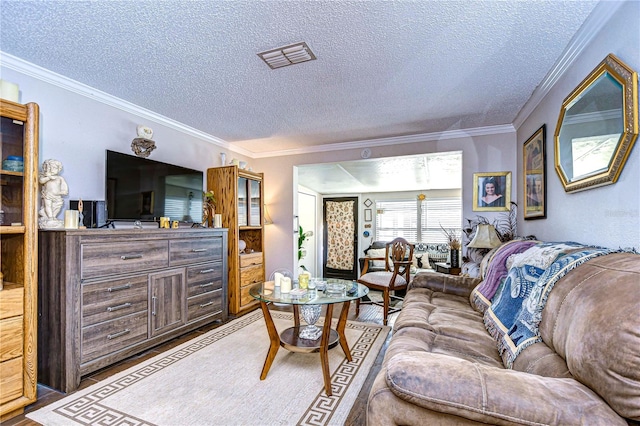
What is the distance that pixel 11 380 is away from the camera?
1.81m

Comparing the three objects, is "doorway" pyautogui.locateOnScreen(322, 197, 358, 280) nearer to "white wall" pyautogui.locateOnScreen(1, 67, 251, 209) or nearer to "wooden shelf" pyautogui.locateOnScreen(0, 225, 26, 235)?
"white wall" pyautogui.locateOnScreen(1, 67, 251, 209)

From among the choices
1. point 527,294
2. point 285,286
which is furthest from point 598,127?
point 285,286

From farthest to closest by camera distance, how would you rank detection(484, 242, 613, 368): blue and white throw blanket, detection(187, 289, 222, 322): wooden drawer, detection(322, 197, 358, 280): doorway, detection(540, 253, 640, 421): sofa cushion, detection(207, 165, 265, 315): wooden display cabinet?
1. detection(322, 197, 358, 280): doorway
2. detection(207, 165, 265, 315): wooden display cabinet
3. detection(187, 289, 222, 322): wooden drawer
4. detection(484, 242, 613, 368): blue and white throw blanket
5. detection(540, 253, 640, 421): sofa cushion

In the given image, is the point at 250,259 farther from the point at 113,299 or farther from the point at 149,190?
the point at 113,299

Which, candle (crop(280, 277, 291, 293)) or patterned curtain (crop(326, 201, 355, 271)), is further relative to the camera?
patterned curtain (crop(326, 201, 355, 271))

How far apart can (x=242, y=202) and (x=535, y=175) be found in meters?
3.20

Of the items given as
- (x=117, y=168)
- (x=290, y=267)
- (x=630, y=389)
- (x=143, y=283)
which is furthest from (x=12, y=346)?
(x=290, y=267)

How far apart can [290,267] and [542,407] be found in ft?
13.0

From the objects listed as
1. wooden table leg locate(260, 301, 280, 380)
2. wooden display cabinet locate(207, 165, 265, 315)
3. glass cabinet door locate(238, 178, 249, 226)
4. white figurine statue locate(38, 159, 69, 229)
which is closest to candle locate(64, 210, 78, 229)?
white figurine statue locate(38, 159, 69, 229)

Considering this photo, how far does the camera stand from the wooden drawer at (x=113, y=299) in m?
2.18

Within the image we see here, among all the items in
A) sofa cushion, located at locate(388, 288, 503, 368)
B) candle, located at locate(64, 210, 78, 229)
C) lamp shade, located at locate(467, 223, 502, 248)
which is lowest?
→ sofa cushion, located at locate(388, 288, 503, 368)

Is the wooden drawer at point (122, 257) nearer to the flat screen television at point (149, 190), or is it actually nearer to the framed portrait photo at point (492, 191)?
the flat screen television at point (149, 190)

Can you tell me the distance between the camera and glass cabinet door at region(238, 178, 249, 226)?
13.0 ft

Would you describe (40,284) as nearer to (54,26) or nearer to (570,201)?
(54,26)
